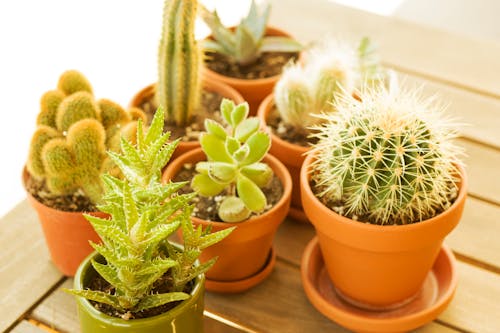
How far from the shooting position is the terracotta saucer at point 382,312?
116cm

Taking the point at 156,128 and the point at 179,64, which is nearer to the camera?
the point at 156,128

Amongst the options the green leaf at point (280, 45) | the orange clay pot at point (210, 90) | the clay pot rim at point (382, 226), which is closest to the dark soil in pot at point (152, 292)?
the clay pot rim at point (382, 226)

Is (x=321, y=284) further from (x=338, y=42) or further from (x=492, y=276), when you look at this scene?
(x=338, y=42)

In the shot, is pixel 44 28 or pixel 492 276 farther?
pixel 44 28

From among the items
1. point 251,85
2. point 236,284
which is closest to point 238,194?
point 236,284

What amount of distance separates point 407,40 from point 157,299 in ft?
3.55

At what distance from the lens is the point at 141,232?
0.93 metres

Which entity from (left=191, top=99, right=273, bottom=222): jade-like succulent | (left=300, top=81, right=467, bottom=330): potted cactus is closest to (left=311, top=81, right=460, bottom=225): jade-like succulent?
(left=300, top=81, right=467, bottom=330): potted cactus

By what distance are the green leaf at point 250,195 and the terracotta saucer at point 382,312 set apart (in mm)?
175

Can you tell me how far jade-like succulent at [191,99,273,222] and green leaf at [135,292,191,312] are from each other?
20 centimetres

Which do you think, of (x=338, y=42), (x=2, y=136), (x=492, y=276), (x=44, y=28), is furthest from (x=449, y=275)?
(x=44, y=28)

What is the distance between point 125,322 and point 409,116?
506 millimetres

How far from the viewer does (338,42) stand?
1.78 m

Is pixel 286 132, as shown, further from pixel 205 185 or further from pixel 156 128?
pixel 156 128
